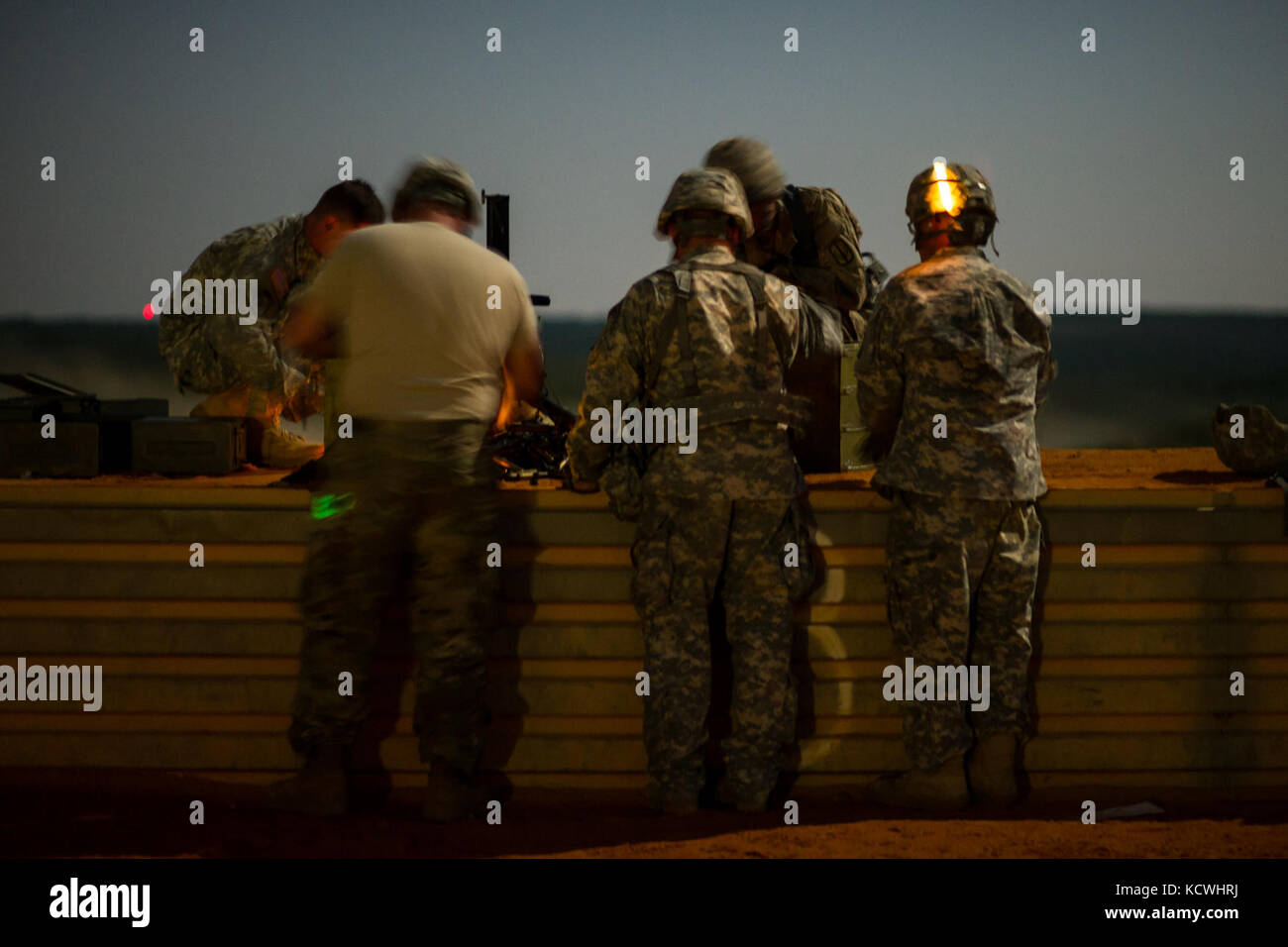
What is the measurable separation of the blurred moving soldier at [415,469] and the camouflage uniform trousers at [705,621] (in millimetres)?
568

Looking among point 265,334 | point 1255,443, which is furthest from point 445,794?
point 1255,443

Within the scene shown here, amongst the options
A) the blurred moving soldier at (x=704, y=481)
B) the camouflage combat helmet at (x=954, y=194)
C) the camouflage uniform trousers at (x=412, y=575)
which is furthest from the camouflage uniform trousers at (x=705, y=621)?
the camouflage combat helmet at (x=954, y=194)

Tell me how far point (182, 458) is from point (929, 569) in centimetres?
300

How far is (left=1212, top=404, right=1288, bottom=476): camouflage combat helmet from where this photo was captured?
5.25m

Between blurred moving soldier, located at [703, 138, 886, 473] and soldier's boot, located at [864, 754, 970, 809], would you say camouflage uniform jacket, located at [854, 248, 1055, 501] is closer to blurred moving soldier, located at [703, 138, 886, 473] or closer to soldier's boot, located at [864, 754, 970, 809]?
soldier's boot, located at [864, 754, 970, 809]

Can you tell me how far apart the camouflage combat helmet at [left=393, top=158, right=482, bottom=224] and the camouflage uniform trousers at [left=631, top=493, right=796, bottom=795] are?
1170 millimetres

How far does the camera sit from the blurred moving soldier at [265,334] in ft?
19.8

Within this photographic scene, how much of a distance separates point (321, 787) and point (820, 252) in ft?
10.4

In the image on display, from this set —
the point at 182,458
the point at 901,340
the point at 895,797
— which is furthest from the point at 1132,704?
the point at 182,458

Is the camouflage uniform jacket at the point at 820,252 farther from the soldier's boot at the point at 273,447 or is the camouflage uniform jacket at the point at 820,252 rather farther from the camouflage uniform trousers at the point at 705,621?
the soldier's boot at the point at 273,447

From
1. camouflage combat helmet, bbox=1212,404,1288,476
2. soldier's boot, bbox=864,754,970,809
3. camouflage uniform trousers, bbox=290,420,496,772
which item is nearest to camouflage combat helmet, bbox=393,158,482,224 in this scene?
camouflage uniform trousers, bbox=290,420,496,772

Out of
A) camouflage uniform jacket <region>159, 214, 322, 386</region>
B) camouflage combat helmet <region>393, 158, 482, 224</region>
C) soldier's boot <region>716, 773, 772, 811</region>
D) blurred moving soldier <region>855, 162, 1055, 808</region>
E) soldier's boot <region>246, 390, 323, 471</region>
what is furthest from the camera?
camouflage uniform jacket <region>159, 214, 322, 386</region>

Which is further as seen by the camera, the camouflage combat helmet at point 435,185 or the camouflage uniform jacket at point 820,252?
the camouflage uniform jacket at point 820,252

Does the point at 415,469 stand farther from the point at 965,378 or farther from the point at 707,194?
the point at 965,378
